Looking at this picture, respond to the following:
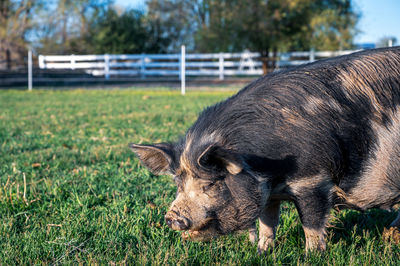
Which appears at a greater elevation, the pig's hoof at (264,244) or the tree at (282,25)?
the tree at (282,25)

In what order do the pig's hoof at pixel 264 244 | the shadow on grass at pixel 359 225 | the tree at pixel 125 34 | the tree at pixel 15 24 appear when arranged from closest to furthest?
the pig's hoof at pixel 264 244, the shadow on grass at pixel 359 225, the tree at pixel 15 24, the tree at pixel 125 34

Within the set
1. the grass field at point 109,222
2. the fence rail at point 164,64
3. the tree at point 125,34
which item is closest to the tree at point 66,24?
the tree at point 125,34

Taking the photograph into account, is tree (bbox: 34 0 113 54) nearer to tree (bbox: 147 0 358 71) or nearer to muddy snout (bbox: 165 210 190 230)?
tree (bbox: 147 0 358 71)

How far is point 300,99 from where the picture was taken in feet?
9.41

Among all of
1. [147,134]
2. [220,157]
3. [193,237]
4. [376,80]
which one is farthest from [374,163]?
[147,134]

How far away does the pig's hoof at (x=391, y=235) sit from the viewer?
10.3 feet

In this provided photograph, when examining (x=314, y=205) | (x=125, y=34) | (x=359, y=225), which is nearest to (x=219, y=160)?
(x=314, y=205)

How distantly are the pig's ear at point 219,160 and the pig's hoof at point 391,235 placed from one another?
1322 mm

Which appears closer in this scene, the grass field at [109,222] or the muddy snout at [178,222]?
the muddy snout at [178,222]

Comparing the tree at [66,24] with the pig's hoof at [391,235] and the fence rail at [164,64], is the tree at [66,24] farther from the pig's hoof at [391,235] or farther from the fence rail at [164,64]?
the pig's hoof at [391,235]

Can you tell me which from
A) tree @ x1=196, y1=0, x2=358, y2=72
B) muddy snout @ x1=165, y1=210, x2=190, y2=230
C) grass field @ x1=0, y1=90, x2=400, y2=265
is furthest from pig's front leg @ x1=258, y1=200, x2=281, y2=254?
tree @ x1=196, y1=0, x2=358, y2=72

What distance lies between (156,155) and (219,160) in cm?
45

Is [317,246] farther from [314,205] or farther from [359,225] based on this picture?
[359,225]

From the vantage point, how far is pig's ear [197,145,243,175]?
2.46 m
